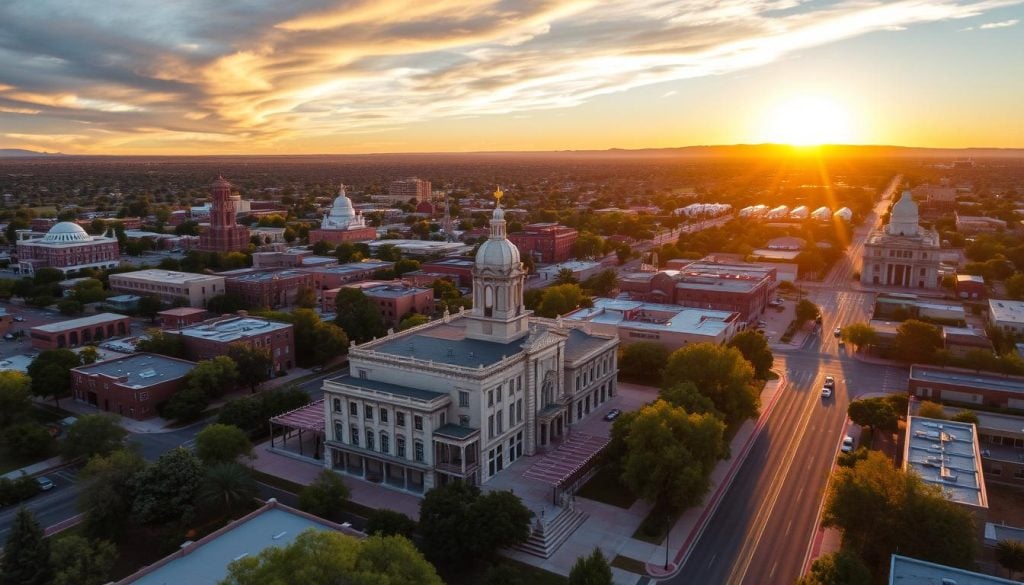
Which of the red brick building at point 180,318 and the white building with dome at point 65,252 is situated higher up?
the white building with dome at point 65,252

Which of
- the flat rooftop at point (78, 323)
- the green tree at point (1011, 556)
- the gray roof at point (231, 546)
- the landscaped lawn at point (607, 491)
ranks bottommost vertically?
the landscaped lawn at point (607, 491)

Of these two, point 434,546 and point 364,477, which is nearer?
point 434,546

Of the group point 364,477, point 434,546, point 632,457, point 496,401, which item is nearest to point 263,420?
point 364,477

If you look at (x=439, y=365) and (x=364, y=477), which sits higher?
(x=439, y=365)

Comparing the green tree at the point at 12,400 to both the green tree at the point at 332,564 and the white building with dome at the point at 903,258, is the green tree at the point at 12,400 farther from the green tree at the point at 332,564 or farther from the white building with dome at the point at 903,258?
the white building with dome at the point at 903,258

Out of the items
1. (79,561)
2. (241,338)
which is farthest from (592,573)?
(241,338)

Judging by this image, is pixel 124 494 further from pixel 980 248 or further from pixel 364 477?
pixel 980 248

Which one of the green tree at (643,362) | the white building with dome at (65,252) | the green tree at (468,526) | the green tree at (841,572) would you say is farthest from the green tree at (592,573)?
the white building with dome at (65,252)
